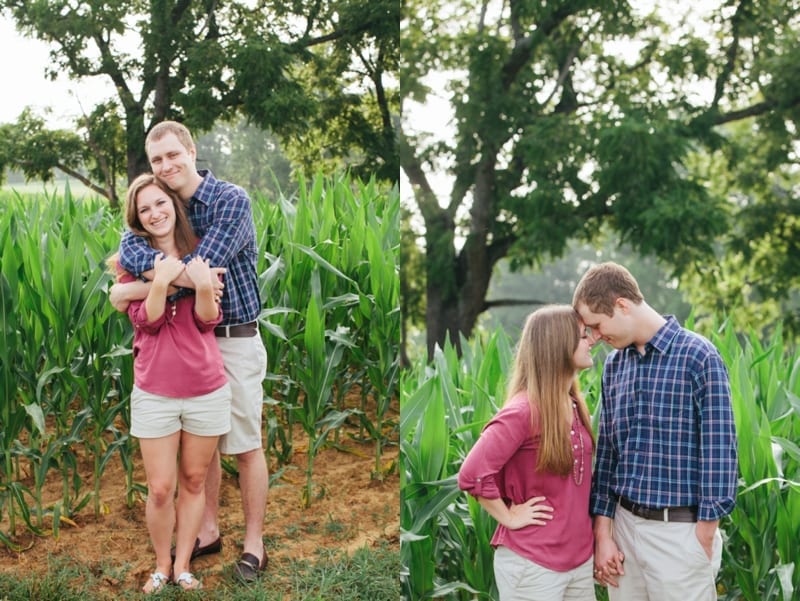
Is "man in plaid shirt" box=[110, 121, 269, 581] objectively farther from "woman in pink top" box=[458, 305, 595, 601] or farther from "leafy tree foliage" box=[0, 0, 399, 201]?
"woman in pink top" box=[458, 305, 595, 601]

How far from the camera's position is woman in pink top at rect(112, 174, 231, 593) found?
189cm

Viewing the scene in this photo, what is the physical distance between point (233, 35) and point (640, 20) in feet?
24.7

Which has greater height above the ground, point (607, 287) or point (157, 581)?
point (607, 287)

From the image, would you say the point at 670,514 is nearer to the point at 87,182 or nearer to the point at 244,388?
the point at 244,388

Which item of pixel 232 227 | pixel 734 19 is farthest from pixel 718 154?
pixel 232 227

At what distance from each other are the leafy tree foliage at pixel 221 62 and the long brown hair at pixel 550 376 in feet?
3.27

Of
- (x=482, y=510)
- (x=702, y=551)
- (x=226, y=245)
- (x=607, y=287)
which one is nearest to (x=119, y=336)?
(x=226, y=245)

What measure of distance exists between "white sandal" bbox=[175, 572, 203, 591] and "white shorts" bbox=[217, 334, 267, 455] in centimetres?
30

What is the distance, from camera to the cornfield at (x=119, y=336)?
7.04 ft

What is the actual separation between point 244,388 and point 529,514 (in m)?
0.78

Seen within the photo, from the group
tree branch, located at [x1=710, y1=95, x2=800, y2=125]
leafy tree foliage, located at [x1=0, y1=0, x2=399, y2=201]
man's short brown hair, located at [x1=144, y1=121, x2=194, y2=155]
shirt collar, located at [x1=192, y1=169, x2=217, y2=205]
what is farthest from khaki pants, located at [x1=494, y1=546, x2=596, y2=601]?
tree branch, located at [x1=710, y1=95, x2=800, y2=125]

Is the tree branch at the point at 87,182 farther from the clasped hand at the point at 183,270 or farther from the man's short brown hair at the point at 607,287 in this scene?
Result: the man's short brown hair at the point at 607,287

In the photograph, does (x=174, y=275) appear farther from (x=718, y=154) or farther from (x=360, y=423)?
(x=718, y=154)

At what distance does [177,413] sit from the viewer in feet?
6.42
